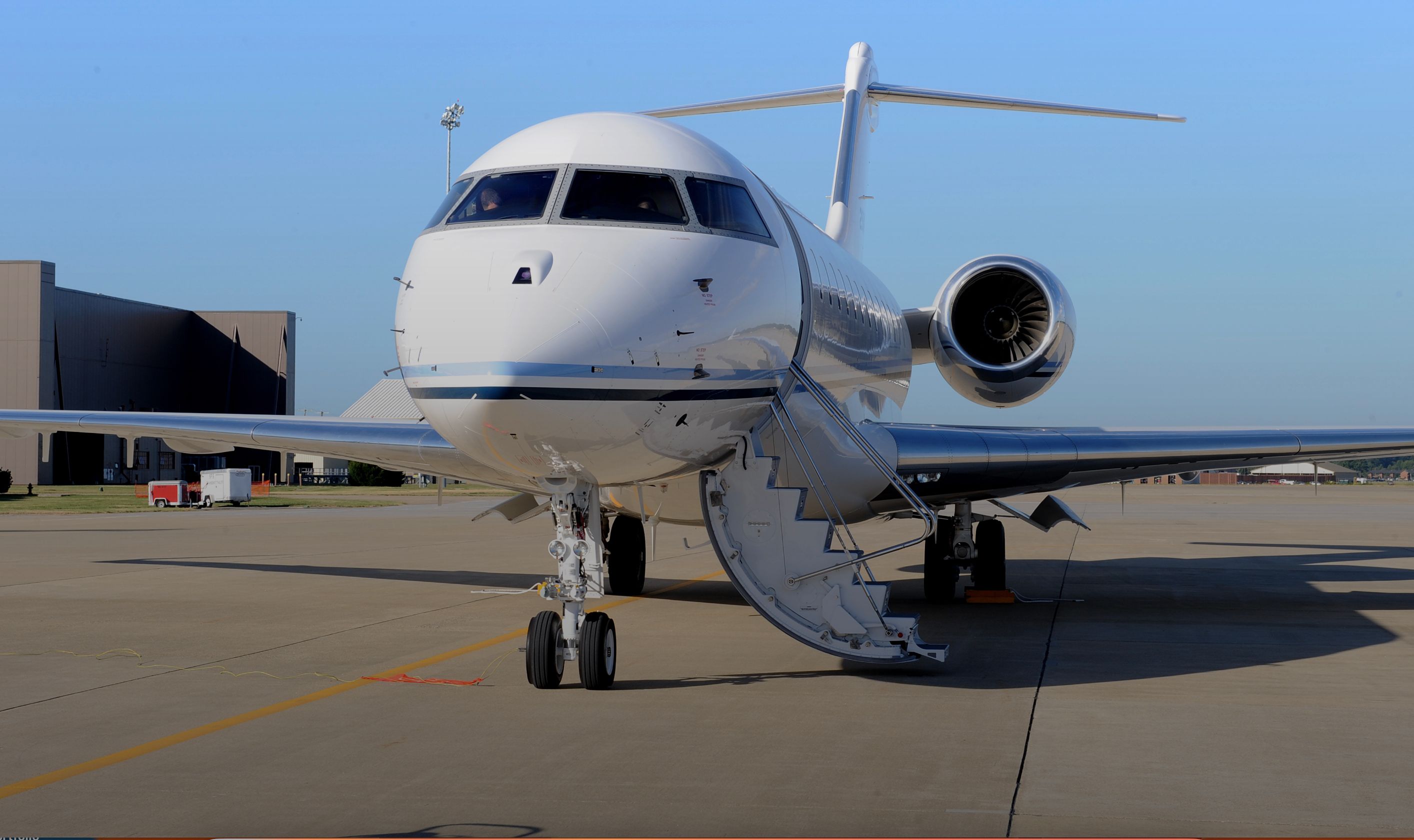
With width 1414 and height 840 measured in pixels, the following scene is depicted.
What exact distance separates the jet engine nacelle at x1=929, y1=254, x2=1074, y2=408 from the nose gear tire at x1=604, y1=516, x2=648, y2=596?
5.09 meters

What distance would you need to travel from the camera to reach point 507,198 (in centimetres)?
801

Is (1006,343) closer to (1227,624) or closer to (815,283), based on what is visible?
(1227,624)

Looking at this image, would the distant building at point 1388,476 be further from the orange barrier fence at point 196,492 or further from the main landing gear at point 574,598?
the main landing gear at point 574,598

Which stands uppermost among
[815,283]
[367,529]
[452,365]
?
[815,283]

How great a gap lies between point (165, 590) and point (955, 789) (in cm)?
1165

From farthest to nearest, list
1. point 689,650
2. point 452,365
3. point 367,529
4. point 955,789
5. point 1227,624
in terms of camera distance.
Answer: point 367,529
point 1227,624
point 689,650
point 452,365
point 955,789

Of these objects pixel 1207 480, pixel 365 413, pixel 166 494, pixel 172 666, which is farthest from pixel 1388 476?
pixel 172 666

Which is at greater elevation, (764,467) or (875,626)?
(764,467)

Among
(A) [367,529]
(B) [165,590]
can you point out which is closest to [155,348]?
(A) [367,529]

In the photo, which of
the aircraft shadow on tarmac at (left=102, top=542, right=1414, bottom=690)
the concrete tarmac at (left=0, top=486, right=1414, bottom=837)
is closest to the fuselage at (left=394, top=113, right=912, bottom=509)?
the concrete tarmac at (left=0, top=486, right=1414, bottom=837)

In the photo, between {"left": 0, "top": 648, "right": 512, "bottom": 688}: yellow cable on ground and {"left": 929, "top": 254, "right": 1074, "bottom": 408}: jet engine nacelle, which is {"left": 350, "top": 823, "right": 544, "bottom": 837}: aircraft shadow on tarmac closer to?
{"left": 0, "top": 648, "right": 512, "bottom": 688}: yellow cable on ground

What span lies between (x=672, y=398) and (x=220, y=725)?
3.27m

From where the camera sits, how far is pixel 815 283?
10406 mm

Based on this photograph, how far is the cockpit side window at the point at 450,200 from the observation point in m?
8.23
